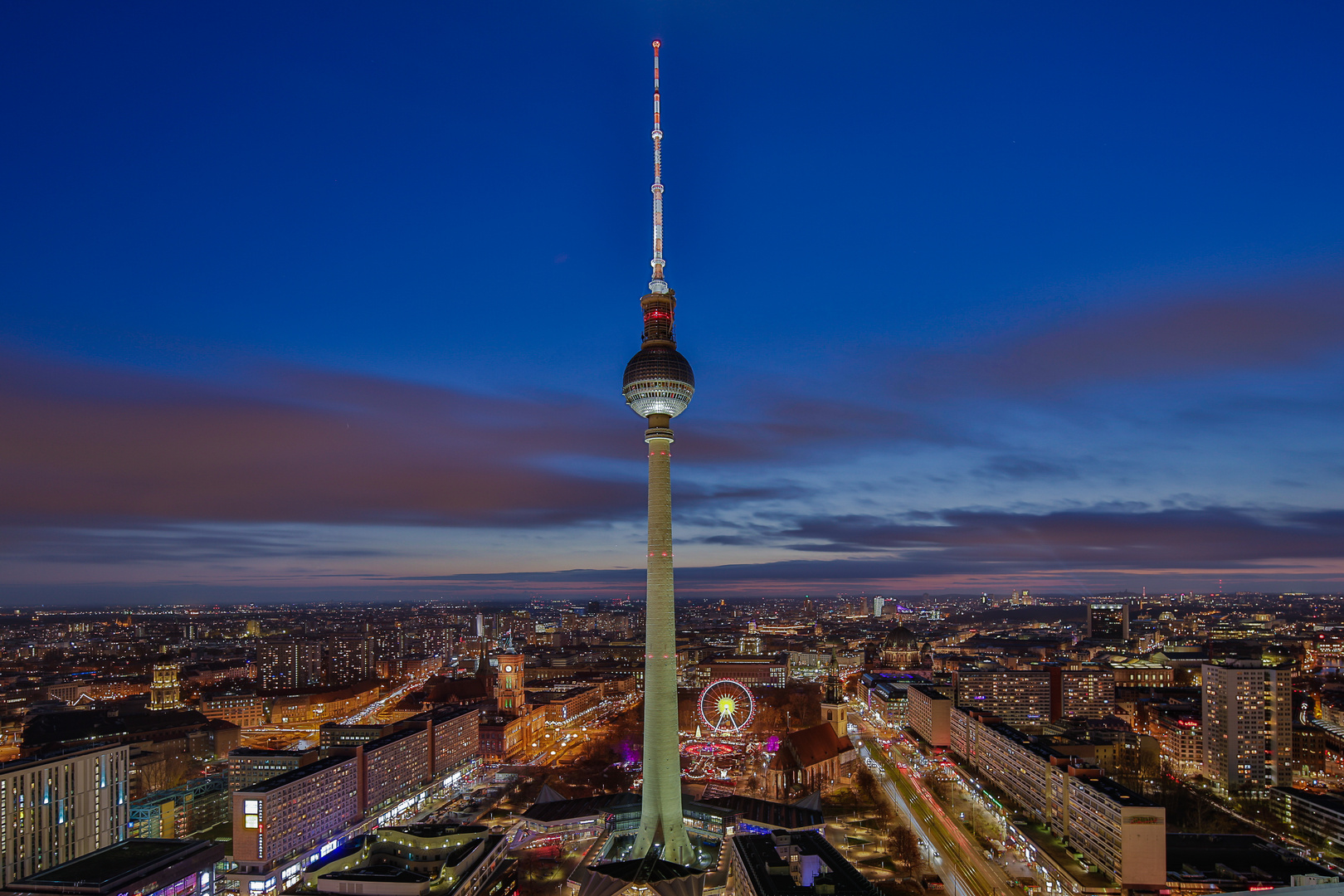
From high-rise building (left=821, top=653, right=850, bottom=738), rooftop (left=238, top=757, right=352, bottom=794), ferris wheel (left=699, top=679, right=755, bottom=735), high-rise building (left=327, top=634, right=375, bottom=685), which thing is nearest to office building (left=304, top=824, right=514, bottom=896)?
rooftop (left=238, top=757, right=352, bottom=794)

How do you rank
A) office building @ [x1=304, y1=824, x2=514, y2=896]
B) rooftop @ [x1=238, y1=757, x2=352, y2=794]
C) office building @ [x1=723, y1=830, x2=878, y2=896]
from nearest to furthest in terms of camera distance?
office building @ [x1=723, y1=830, x2=878, y2=896], office building @ [x1=304, y1=824, x2=514, y2=896], rooftop @ [x1=238, y1=757, x2=352, y2=794]

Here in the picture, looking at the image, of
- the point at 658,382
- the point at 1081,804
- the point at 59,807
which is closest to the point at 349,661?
the point at 59,807

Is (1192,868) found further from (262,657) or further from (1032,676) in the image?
(262,657)

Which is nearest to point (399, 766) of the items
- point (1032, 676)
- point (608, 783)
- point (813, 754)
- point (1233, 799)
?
point (608, 783)

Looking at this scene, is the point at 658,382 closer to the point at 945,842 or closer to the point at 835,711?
the point at 945,842

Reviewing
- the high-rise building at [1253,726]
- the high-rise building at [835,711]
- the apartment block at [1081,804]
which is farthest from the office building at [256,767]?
the high-rise building at [1253,726]

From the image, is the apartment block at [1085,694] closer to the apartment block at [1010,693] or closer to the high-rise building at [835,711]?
the apartment block at [1010,693]

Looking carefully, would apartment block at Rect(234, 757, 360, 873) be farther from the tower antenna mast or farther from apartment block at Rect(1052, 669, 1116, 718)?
apartment block at Rect(1052, 669, 1116, 718)
